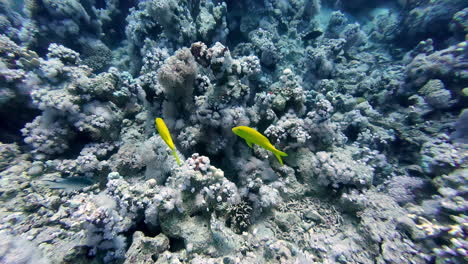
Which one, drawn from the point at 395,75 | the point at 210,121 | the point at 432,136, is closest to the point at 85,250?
the point at 210,121

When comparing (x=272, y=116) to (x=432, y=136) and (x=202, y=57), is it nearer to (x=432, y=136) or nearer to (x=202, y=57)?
(x=202, y=57)

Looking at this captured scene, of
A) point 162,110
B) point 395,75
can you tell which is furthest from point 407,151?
point 162,110

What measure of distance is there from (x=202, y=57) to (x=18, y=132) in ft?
15.4

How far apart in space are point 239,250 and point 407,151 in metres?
5.57

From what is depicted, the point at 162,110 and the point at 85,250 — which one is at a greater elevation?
the point at 162,110

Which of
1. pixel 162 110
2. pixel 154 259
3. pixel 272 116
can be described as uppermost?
pixel 272 116

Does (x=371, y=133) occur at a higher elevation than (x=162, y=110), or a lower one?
higher

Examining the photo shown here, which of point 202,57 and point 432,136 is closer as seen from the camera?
point 202,57

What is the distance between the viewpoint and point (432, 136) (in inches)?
211

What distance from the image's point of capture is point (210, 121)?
12.2 feet

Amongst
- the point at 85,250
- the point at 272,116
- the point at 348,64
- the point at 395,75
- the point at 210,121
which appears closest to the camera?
the point at 85,250

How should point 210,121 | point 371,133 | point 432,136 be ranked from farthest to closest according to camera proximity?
point 371,133, point 432,136, point 210,121

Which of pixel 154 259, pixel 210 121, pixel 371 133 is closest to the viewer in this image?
pixel 154 259

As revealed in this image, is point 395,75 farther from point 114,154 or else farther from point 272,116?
point 114,154
